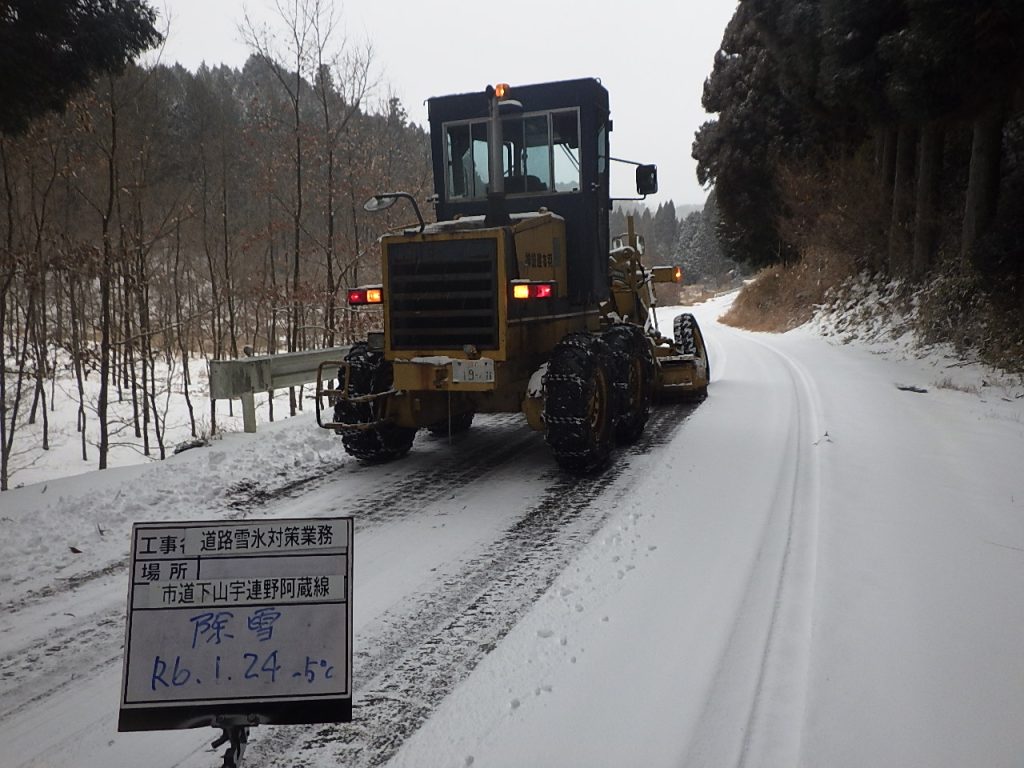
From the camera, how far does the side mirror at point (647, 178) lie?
744 cm

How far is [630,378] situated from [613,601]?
3.88 metres

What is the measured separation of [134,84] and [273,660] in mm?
13385

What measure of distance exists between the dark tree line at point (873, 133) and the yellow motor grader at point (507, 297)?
4667mm

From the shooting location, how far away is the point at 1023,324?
9.70m

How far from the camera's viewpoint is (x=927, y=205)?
1430cm

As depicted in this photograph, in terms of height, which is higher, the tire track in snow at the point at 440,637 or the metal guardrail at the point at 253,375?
the metal guardrail at the point at 253,375

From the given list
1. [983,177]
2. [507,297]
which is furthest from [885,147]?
[507,297]

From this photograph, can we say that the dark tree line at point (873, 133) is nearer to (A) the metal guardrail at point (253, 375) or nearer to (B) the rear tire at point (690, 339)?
(B) the rear tire at point (690, 339)

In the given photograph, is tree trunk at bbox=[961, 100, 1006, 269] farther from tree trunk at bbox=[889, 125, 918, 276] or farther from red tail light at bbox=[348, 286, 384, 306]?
red tail light at bbox=[348, 286, 384, 306]

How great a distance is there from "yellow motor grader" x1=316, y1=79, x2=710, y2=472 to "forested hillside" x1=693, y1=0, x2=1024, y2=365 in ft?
15.7

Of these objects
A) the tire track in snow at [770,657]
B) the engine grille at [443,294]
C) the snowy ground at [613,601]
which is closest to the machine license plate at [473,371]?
the engine grille at [443,294]

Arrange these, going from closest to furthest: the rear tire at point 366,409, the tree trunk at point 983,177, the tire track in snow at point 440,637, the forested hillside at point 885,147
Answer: the tire track in snow at point 440,637 → the rear tire at point 366,409 → the forested hillside at point 885,147 → the tree trunk at point 983,177

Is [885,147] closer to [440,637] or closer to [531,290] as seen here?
[531,290]

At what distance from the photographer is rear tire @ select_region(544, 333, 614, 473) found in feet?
18.9
